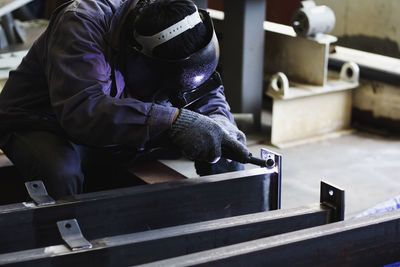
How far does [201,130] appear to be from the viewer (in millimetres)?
2027

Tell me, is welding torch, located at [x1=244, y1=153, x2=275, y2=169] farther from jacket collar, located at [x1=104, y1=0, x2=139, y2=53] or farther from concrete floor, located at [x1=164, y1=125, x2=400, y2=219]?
concrete floor, located at [x1=164, y1=125, x2=400, y2=219]

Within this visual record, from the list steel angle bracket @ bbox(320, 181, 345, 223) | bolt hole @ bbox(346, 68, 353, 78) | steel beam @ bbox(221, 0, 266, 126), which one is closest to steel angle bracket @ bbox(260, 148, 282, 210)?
steel angle bracket @ bbox(320, 181, 345, 223)

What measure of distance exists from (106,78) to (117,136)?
0.22 m

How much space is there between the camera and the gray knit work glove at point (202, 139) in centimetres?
203

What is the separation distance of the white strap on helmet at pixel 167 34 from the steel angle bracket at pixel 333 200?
→ 0.67 m

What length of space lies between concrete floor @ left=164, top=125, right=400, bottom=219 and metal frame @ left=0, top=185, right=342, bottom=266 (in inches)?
50.9

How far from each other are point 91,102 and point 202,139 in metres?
0.38

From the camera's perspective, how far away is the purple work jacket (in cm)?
204

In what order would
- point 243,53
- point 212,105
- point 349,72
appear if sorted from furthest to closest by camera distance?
point 349,72 → point 243,53 → point 212,105

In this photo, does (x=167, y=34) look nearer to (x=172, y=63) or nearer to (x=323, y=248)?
(x=172, y=63)

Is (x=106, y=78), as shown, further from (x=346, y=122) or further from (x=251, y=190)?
(x=346, y=122)

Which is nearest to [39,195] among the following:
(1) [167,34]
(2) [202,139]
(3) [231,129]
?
(2) [202,139]

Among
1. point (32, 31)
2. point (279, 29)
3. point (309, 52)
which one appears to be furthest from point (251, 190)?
point (32, 31)

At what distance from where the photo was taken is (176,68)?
6.82 feet
